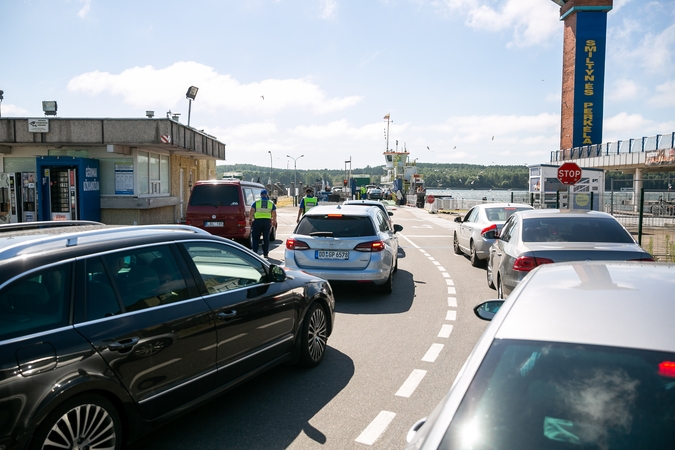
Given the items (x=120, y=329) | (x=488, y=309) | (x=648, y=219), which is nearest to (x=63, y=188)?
(x=120, y=329)

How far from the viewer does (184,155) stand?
28.8 m

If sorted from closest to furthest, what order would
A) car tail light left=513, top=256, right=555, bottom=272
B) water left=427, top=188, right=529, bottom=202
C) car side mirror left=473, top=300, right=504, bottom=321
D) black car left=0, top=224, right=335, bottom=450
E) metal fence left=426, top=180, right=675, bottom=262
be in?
black car left=0, top=224, right=335, bottom=450, car side mirror left=473, top=300, right=504, bottom=321, car tail light left=513, top=256, right=555, bottom=272, metal fence left=426, top=180, right=675, bottom=262, water left=427, top=188, right=529, bottom=202

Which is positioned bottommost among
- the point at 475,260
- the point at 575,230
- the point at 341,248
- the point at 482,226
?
the point at 475,260

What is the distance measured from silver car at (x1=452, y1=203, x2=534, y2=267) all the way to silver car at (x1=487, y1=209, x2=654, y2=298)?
4460mm

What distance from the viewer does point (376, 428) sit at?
14.2ft

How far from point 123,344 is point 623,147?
139 feet

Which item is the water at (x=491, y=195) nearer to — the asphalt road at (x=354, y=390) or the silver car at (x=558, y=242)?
the silver car at (x=558, y=242)

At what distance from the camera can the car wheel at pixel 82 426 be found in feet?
9.95

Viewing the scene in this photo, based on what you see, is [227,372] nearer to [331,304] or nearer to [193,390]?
[193,390]

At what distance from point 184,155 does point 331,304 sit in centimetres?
2422

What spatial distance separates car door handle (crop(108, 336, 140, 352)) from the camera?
Answer: 11.4ft

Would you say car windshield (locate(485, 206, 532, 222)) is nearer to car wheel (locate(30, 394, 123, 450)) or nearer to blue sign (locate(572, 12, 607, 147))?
car wheel (locate(30, 394, 123, 450))

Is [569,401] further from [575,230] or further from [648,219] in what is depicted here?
[648,219]

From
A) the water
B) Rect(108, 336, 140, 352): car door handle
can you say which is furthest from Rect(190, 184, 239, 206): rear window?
the water
